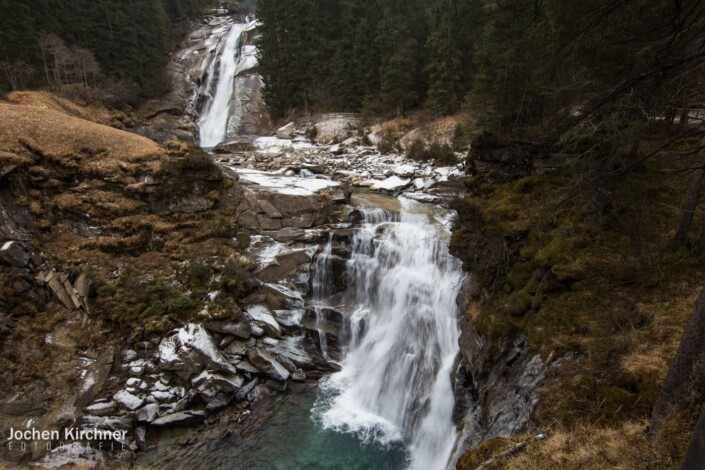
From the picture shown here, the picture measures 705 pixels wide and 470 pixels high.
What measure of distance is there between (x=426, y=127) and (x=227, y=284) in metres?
21.8

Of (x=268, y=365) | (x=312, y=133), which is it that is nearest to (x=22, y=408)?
(x=268, y=365)

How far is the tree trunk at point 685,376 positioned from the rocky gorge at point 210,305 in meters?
2.39

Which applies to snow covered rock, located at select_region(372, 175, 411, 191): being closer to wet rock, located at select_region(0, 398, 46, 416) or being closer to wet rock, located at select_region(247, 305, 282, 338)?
wet rock, located at select_region(247, 305, 282, 338)

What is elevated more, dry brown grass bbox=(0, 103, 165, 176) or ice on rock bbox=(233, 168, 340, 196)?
dry brown grass bbox=(0, 103, 165, 176)

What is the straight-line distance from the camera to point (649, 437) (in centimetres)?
447

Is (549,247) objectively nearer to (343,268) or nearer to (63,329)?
(343,268)

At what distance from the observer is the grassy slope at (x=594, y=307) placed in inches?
192

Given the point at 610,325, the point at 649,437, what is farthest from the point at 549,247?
the point at 649,437

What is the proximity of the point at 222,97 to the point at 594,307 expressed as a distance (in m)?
48.1

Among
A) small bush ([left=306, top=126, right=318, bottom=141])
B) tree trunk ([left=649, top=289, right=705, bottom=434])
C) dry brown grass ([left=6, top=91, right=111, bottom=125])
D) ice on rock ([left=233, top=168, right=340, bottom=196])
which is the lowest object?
ice on rock ([left=233, top=168, right=340, bottom=196])

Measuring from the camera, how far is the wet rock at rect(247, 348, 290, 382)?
12133mm

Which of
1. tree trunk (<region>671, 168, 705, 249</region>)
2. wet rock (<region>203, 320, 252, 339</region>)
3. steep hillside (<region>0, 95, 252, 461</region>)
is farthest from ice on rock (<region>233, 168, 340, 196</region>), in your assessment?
tree trunk (<region>671, 168, 705, 249</region>)

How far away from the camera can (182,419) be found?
34.2 feet

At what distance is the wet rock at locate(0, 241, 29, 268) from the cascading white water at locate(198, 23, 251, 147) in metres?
29.7
